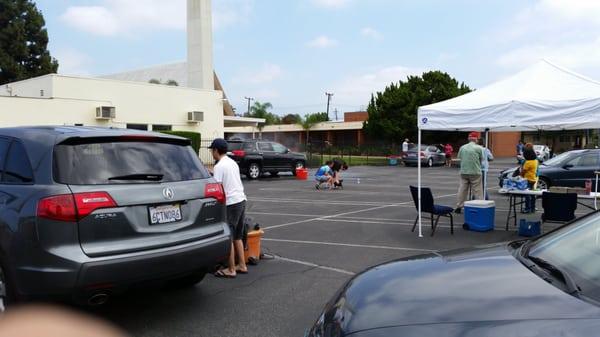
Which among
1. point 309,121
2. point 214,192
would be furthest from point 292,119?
point 214,192

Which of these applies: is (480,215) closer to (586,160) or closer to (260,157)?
(586,160)

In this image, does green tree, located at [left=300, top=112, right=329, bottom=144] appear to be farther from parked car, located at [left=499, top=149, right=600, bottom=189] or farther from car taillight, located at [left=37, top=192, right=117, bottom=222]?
car taillight, located at [left=37, top=192, right=117, bottom=222]

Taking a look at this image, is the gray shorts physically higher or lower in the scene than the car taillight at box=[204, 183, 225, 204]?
lower

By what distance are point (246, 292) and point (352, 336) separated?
10.7 ft

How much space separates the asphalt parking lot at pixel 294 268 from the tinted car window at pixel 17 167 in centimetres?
145

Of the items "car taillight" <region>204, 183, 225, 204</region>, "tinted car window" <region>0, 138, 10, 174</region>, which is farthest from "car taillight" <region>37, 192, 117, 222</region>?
"car taillight" <region>204, 183, 225, 204</region>

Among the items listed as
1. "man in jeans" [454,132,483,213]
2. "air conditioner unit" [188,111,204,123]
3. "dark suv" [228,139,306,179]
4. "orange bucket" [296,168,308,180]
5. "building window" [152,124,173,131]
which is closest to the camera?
"man in jeans" [454,132,483,213]

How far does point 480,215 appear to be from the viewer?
912 centimetres

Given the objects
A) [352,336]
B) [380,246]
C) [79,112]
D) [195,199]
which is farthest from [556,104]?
[79,112]

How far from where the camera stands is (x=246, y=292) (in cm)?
537

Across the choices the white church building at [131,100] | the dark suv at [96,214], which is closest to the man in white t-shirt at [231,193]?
→ the dark suv at [96,214]

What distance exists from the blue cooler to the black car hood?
6291mm

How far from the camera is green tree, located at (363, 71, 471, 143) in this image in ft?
127

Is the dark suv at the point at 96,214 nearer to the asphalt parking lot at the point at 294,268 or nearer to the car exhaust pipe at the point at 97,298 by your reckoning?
the car exhaust pipe at the point at 97,298
